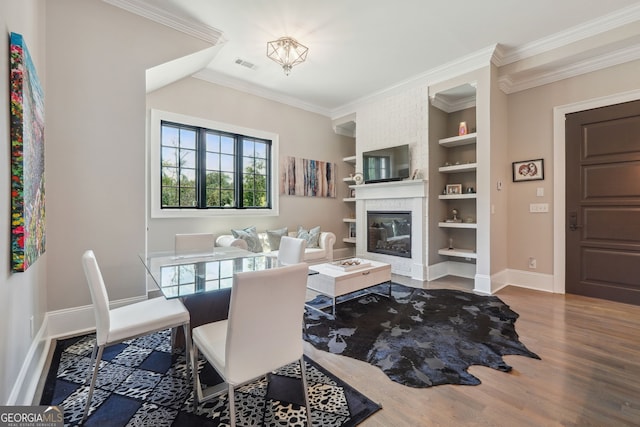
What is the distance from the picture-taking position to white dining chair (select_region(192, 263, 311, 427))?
1134 mm

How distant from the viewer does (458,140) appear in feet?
13.9

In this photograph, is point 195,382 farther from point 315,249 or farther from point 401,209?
point 401,209

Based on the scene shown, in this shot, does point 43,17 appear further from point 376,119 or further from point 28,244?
point 376,119

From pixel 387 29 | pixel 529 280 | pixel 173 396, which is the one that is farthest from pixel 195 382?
pixel 529 280

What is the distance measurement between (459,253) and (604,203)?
1.73 meters

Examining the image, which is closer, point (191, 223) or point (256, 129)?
point (191, 223)

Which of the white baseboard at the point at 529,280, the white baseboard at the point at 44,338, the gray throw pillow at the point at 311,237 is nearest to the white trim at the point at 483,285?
the white baseboard at the point at 529,280

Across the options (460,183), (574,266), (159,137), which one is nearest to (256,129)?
(159,137)

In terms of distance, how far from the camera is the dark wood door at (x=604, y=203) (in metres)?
3.20

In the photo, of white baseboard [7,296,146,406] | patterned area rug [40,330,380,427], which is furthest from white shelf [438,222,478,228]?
white baseboard [7,296,146,406]

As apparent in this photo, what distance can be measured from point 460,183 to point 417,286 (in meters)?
1.97

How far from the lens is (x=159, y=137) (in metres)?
3.78

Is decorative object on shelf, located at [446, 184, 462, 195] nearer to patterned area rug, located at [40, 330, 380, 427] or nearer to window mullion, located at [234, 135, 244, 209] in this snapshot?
window mullion, located at [234, 135, 244, 209]

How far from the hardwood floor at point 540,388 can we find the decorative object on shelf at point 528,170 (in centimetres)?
204
